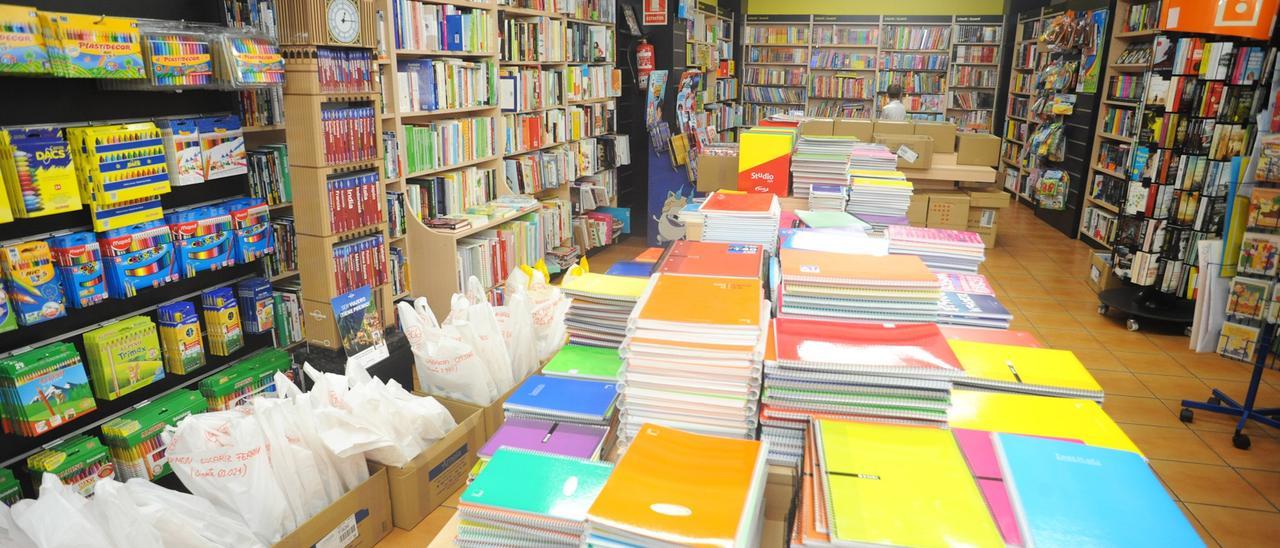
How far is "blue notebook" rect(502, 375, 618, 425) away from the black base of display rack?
4849mm

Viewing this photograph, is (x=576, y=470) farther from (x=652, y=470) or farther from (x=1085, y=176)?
(x=1085, y=176)

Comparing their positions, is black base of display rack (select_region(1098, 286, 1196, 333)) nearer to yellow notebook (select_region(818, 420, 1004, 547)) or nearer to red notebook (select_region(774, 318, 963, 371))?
red notebook (select_region(774, 318, 963, 371))

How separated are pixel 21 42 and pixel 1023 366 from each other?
3.02 m

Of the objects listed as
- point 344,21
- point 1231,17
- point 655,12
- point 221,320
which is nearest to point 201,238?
point 221,320

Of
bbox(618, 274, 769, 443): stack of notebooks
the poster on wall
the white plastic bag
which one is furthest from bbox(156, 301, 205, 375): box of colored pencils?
the poster on wall

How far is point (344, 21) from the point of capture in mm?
3238

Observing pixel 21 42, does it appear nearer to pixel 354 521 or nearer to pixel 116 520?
pixel 116 520

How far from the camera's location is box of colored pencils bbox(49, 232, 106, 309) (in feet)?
8.23

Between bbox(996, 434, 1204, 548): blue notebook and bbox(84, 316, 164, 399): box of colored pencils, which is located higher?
bbox(996, 434, 1204, 548): blue notebook

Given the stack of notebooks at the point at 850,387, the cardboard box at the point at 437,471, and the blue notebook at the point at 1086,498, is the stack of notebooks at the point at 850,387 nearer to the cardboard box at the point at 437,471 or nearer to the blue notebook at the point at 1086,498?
the blue notebook at the point at 1086,498

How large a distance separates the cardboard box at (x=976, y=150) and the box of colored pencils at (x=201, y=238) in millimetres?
6236

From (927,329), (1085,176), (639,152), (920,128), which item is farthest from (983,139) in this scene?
(927,329)

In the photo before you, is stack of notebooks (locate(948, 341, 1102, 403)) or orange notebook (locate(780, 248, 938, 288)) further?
orange notebook (locate(780, 248, 938, 288))

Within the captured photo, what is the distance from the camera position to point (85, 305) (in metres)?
2.58
